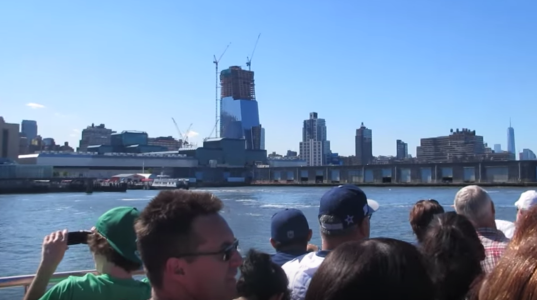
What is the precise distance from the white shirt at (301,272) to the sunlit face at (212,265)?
0.90 m

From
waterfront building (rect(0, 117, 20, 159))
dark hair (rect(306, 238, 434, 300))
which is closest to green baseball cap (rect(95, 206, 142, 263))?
dark hair (rect(306, 238, 434, 300))

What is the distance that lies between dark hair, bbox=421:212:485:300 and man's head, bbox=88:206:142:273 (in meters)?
1.49

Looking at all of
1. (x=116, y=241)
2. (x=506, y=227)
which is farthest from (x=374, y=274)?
(x=506, y=227)

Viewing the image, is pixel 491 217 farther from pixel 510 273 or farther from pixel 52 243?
pixel 52 243

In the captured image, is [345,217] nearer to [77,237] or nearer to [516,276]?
[77,237]

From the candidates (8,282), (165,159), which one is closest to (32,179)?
(165,159)

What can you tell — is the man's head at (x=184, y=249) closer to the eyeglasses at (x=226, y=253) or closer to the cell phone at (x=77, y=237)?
the eyeglasses at (x=226, y=253)

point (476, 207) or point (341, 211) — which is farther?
point (476, 207)

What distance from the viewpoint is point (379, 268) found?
137 cm

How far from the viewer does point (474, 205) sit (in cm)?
382

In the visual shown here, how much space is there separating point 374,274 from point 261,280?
1.45 metres

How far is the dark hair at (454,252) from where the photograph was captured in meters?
2.74

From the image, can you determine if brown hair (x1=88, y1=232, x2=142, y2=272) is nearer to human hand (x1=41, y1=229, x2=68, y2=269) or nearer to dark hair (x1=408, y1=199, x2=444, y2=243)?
human hand (x1=41, y1=229, x2=68, y2=269)

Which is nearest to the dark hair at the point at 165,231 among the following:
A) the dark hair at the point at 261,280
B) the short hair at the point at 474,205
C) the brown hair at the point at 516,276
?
the dark hair at the point at 261,280
